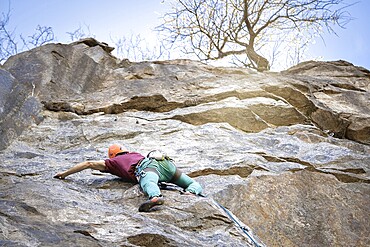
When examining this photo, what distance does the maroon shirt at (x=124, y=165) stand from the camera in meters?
5.03

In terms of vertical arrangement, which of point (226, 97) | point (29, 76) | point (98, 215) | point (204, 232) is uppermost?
point (29, 76)

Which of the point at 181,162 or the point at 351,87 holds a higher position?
the point at 351,87

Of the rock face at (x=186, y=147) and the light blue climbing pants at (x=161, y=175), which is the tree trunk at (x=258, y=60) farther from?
the light blue climbing pants at (x=161, y=175)

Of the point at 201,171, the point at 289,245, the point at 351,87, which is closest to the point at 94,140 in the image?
the point at 201,171

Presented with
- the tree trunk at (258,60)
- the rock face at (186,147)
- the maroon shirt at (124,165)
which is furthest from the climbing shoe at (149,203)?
the tree trunk at (258,60)

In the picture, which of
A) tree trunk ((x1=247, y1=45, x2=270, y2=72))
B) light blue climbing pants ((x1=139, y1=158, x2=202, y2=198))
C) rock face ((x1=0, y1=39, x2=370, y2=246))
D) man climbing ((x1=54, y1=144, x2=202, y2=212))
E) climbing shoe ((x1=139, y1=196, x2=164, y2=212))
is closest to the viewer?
rock face ((x1=0, y1=39, x2=370, y2=246))

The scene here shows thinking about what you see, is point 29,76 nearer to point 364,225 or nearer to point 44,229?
point 44,229

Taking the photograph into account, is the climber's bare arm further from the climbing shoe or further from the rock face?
the climbing shoe

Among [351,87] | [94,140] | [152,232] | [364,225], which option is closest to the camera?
[152,232]

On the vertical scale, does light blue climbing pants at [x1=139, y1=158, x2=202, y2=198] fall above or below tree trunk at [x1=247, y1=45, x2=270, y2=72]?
below

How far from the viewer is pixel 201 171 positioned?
19.2ft

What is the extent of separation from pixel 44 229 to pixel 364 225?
13.5 ft

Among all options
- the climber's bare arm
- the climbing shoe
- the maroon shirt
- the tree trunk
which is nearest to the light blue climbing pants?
the maroon shirt

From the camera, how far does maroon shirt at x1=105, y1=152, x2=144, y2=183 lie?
16.5 feet
